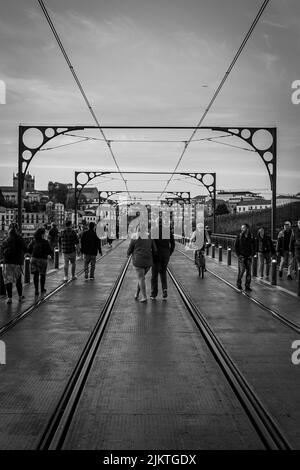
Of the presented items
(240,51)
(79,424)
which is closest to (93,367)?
(79,424)

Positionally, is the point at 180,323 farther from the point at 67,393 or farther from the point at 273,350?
the point at 67,393

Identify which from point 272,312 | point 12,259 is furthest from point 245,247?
point 12,259

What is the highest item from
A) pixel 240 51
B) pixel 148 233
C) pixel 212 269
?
pixel 240 51

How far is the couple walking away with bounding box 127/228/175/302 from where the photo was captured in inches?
556

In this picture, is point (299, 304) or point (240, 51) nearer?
point (299, 304)

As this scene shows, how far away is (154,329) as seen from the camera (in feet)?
34.8

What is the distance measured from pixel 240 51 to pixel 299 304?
24.5 ft

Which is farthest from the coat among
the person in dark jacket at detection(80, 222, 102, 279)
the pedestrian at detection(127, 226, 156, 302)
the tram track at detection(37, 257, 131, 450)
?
the person in dark jacket at detection(80, 222, 102, 279)

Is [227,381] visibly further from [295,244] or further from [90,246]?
[90,246]

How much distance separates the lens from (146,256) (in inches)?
557

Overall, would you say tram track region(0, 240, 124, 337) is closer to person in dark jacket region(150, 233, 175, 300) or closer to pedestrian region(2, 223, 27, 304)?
pedestrian region(2, 223, 27, 304)

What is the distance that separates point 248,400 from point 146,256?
8.00 metres

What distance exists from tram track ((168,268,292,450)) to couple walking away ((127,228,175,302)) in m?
3.58

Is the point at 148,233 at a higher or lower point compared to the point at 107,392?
higher
